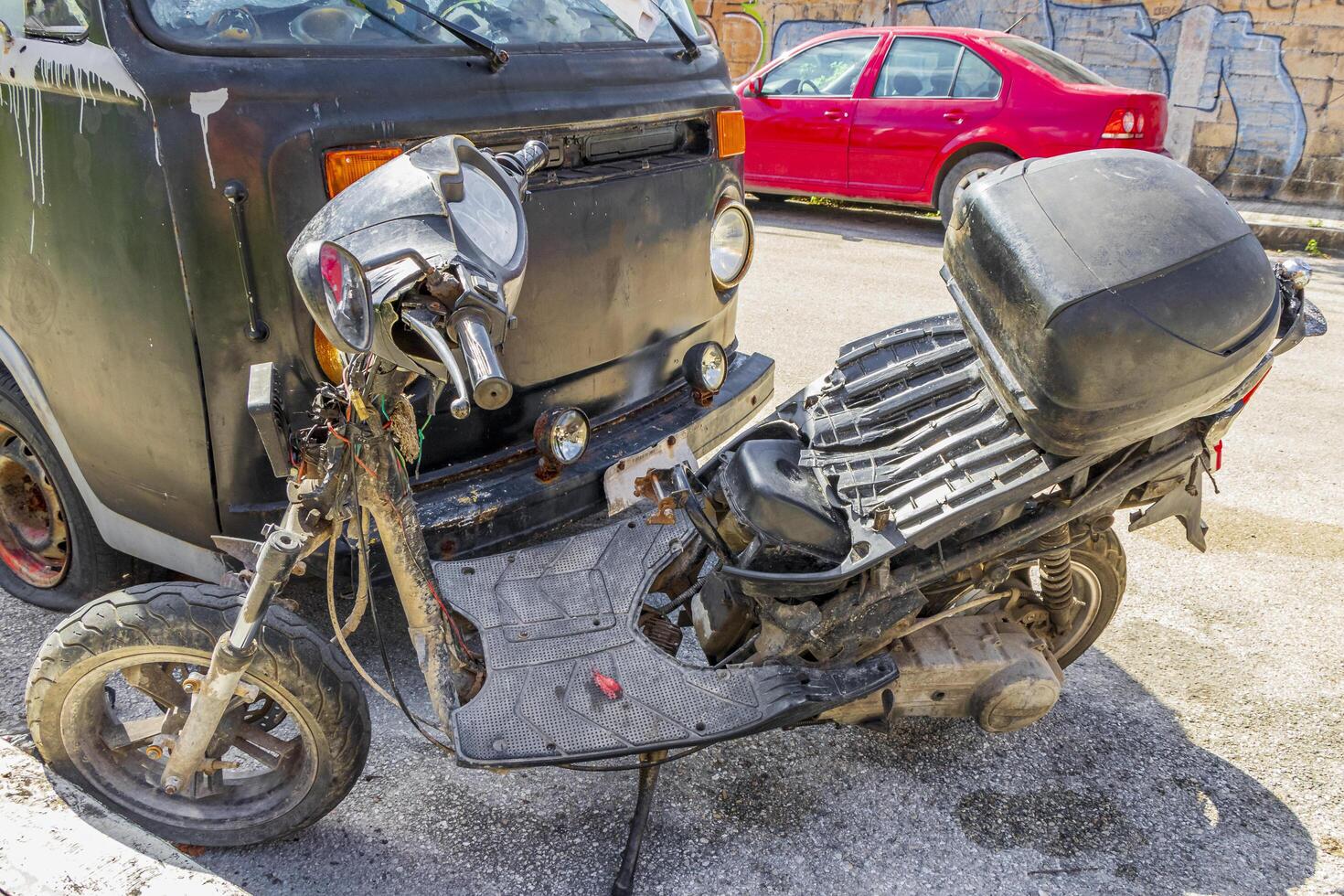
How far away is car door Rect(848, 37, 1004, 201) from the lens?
8367mm

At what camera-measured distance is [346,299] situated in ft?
5.47

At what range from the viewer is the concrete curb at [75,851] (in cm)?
207

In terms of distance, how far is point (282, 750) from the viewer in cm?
239

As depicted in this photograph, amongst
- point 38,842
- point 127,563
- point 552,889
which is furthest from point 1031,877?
point 127,563

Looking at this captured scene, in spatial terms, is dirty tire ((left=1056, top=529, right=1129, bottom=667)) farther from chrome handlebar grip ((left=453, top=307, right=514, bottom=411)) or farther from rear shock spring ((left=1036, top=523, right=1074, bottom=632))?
chrome handlebar grip ((left=453, top=307, right=514, bottom=411))

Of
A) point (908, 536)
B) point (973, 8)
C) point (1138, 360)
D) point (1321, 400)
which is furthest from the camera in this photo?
point (973, 8)

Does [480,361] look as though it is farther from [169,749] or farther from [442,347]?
[169,749]

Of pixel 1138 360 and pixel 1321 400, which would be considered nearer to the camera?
pixel 1138 360

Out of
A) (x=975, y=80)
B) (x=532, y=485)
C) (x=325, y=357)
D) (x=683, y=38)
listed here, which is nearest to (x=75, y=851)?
(x=325, y=357)

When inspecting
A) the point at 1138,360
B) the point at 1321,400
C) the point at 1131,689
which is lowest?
the point at 1321,400

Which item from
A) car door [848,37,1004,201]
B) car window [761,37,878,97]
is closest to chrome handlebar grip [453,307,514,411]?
car door [848,37,1004,201]

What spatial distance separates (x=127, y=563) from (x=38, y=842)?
1038mm

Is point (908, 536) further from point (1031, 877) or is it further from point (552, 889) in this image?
point (552, 889)

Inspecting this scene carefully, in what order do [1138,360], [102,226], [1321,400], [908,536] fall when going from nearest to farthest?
[1138,360]
[908,536]
[102,226]
[1321,400]
